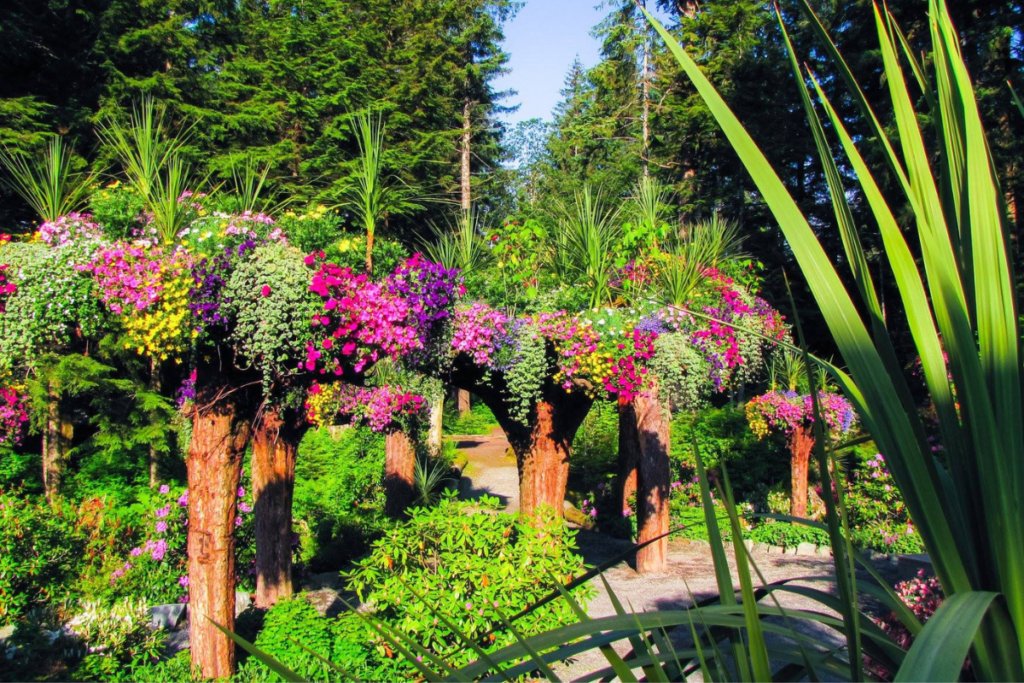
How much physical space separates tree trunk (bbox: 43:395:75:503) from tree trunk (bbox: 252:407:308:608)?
5104 mm

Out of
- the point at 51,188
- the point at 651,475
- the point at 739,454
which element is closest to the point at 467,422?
the point at 739,454

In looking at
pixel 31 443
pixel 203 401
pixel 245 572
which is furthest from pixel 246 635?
pixel 31 443

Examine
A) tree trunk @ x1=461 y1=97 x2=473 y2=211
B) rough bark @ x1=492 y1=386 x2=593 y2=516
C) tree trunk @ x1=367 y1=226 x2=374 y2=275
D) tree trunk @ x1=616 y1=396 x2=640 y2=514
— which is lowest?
tree trunk @ x1=616 y1=396 x2=640 y2=514

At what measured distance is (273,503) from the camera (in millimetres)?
7836

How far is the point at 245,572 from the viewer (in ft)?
29.3

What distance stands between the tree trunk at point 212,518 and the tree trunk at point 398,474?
6.64m

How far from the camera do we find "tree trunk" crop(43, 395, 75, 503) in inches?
437

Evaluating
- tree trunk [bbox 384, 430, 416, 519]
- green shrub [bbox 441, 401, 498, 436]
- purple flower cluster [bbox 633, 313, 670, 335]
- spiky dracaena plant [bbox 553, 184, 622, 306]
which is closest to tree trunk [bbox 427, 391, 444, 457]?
green shrub [bbox 441, 401, 498, 436]

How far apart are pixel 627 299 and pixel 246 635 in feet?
15.5

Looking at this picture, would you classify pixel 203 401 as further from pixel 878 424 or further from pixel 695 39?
pixel 695 39

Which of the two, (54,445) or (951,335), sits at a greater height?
(951,335)

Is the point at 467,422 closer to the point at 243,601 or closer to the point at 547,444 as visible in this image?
the point at 243,601

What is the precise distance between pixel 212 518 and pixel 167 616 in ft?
11.7

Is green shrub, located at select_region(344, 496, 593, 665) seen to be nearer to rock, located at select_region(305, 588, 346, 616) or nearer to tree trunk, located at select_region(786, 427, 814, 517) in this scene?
rock, located at select_region(305, 588, 346, 616)
